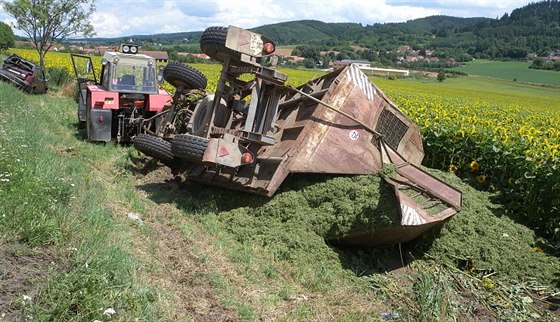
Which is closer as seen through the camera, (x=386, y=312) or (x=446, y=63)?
(x=386, y=312)

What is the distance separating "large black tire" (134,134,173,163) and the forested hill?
10086cm

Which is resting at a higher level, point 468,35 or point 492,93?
point 468,35

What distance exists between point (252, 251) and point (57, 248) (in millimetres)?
2214

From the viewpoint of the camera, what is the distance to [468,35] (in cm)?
15450

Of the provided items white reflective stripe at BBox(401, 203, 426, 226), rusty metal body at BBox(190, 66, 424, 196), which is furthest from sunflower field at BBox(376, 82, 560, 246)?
white reflective stripe at BBox(401, 203, 426, 226)

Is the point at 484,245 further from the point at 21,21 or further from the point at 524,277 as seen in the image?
the point at 21,21

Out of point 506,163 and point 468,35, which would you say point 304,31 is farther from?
point 506,163

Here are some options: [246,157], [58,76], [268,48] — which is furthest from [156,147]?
[58,76]

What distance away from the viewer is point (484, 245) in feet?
19.6

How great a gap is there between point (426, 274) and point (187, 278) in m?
2.31

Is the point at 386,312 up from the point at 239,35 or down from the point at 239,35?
down

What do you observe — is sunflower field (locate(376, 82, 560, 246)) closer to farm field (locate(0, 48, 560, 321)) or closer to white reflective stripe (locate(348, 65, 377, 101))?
farm field (locate(0, 48, 560, 321))

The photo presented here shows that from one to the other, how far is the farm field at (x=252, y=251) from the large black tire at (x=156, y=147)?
37 centimetres

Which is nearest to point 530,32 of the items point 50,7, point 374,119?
point 50,7
